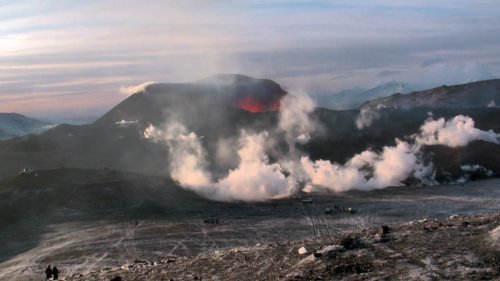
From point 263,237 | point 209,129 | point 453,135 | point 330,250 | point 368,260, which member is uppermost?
point 209,129

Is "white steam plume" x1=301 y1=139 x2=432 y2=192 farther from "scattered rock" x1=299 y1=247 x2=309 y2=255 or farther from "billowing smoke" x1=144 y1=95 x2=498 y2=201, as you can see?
"scattered rock" x1=299 y1=247 x2=309 y2=255

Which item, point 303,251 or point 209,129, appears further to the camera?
point 209,129

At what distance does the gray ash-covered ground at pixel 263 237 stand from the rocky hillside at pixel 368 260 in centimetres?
6

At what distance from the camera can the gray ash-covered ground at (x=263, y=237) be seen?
28.8m

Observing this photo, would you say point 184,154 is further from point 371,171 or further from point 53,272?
point 53,272

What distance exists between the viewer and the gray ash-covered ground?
94.3 feet

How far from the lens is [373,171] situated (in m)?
103

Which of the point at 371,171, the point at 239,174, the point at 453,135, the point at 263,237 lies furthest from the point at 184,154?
the point at 263,237

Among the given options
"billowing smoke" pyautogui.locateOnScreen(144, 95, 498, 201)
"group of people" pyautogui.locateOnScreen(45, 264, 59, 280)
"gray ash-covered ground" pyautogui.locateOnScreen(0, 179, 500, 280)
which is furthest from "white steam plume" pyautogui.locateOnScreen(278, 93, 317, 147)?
"group of people" pyautogui.locateOnScreen(45, 264, 59, 280)

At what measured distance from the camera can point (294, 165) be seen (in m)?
111

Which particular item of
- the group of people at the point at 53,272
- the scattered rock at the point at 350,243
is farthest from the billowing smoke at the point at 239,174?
the scattered rock at the point at 350,243

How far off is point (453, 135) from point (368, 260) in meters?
96.0

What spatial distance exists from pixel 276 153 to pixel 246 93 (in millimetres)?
66416

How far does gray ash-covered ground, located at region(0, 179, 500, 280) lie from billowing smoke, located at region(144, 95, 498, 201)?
6477mm
